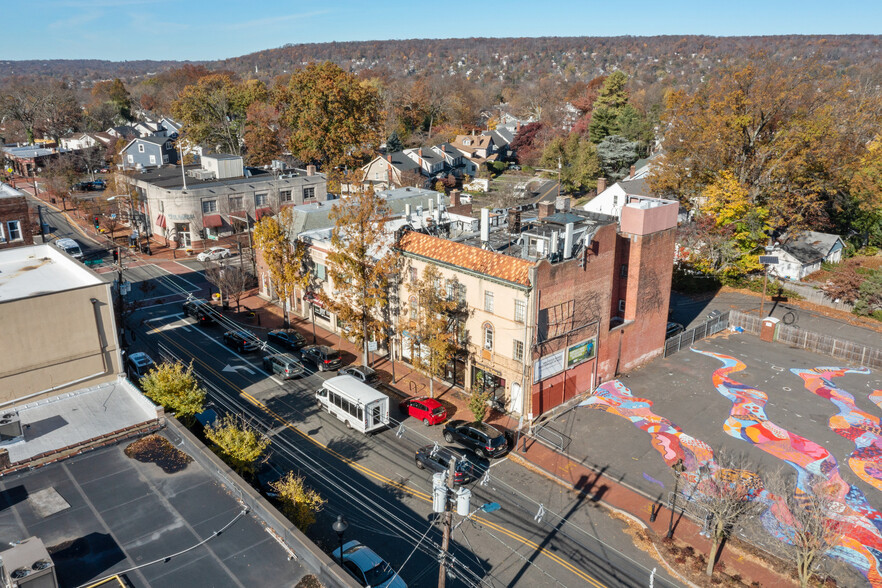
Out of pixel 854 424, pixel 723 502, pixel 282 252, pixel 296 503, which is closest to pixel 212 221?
pixel 282 252

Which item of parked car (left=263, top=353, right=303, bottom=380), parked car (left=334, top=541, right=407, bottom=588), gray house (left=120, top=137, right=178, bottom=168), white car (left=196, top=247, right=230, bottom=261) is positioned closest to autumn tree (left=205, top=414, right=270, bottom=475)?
parked car (left=334, top=541, right=407, bottom=588)

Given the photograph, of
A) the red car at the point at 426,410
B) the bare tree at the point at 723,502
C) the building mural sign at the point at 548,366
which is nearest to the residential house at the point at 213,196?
the red car at the point at 426,410

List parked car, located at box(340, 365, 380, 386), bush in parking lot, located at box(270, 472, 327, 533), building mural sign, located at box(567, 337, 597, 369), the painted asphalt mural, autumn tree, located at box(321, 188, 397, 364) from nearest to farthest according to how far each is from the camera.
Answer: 1. bush in parking lot, located at box(270, 472, 327, 533)
2. the painted asphalt mural
3. building mural sign, located at box(567, 337, 597, 369)
4. autumn tree, located at box(321, 188, 397, 364)
5. parked car, located at box(340, 365, 380, 386)

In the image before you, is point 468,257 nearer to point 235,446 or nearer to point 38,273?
point 235,446

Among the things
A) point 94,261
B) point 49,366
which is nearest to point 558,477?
point 49,366

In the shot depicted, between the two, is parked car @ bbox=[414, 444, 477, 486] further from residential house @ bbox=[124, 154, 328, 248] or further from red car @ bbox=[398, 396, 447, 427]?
residential house @ bbox=[124, 154, 328, 248]

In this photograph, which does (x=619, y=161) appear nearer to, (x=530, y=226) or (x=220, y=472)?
(x=530, y=226)
